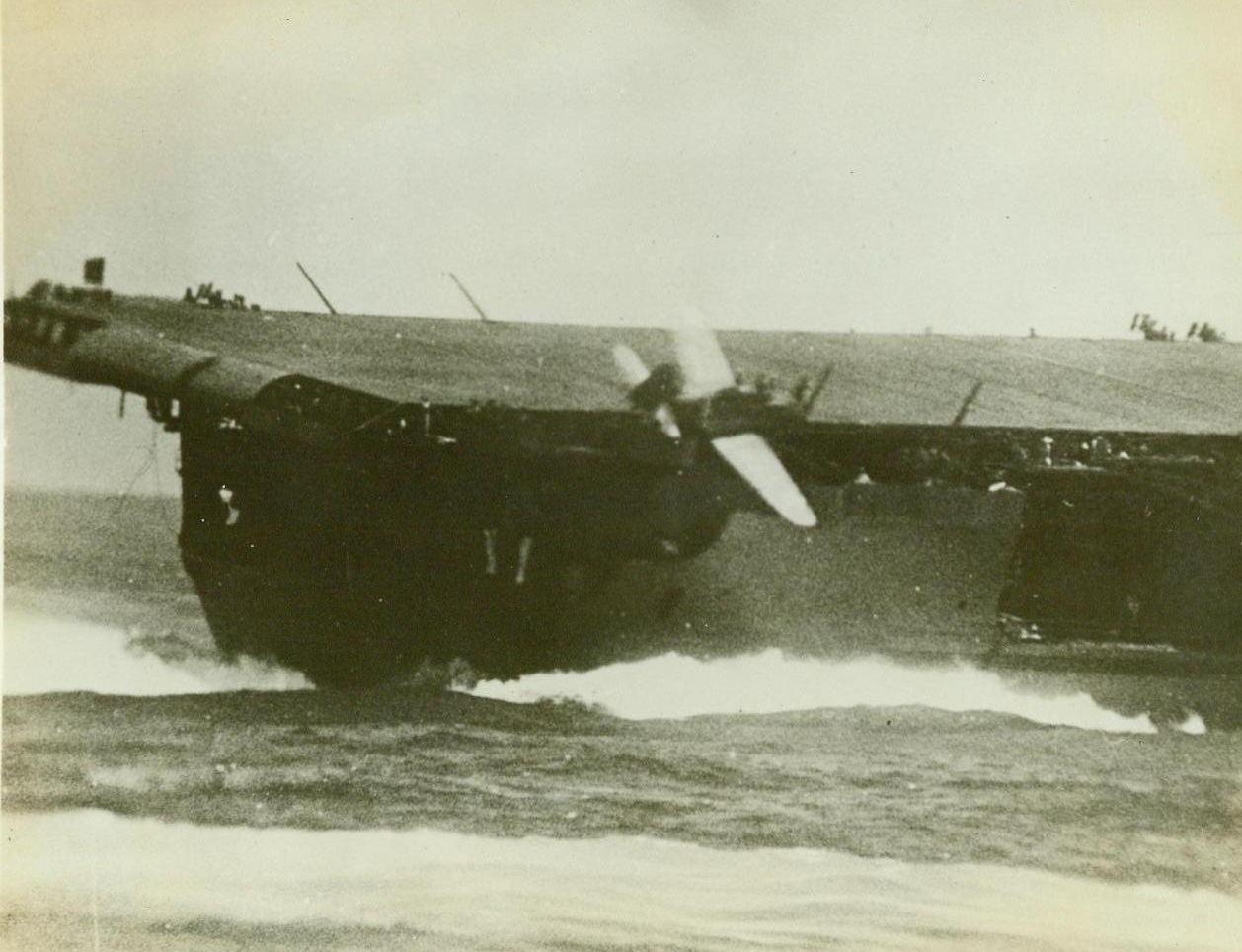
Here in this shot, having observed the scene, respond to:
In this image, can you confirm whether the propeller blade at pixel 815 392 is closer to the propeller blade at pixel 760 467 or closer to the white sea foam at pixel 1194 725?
the propeller blade at pixel 760 467

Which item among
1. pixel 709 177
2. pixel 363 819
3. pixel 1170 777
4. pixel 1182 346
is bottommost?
pixel 363 819

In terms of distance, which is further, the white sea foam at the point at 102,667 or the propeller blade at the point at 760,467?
the white sea foam at the point at 102,667

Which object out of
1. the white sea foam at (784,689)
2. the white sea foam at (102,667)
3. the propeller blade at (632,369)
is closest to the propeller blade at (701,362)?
the propeller blade at (632,369)

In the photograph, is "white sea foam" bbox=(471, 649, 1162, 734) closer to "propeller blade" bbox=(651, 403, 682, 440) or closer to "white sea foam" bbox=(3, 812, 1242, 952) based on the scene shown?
"white sea foam" bbox=(3, 812, 1242, 952)

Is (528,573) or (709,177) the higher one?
(709,177)

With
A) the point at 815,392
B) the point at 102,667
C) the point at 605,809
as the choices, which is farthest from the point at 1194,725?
the point at 102,667

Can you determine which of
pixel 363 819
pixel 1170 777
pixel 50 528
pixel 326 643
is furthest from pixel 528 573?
pixel 1170 777

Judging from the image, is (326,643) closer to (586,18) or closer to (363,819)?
(363,819)
